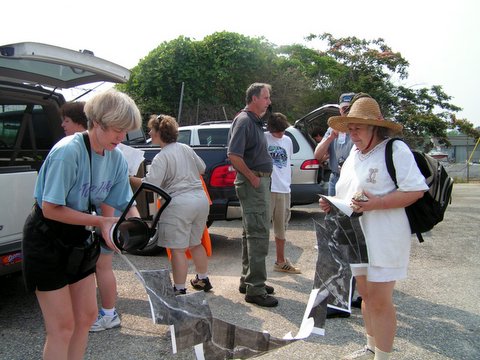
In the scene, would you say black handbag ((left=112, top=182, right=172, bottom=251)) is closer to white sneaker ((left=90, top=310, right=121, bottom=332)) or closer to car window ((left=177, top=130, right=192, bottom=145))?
white sneaker ((left=90, top=310, right=121, bottom=332))

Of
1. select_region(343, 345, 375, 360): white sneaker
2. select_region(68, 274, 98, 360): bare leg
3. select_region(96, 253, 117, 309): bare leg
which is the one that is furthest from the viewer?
select_region(96, 253, 117, 309): bare leg

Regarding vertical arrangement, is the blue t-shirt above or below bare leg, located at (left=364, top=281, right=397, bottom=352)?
above

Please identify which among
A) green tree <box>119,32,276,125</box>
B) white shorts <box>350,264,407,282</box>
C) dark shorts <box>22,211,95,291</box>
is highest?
green tree <box>119,32,276,125</box>

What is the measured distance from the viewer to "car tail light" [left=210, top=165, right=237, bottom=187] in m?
5.81

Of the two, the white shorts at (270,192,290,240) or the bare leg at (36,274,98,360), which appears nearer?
the bare leg at (36,274,98,360)

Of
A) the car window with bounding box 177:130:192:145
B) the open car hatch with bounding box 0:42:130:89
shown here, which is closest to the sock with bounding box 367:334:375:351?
the open car hatch with bounding box 0:42:130:89

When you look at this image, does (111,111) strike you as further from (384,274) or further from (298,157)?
(298,157)

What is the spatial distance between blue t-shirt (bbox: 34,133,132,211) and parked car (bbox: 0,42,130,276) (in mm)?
1295

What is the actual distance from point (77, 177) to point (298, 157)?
599 cm

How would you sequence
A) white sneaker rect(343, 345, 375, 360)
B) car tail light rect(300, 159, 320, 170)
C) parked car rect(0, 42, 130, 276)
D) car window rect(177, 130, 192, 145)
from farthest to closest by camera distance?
car window rect(177, 130, 192, 145), car tail light rect(300, 159, 320, 170), parked car rect(0, 42, 130, 276), white sneaker rect(343, 345, 375, 360)

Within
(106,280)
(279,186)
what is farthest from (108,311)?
(279,186)

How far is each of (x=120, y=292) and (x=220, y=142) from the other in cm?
403

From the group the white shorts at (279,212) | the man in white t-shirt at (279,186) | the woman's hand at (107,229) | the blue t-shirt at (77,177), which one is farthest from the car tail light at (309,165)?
the woman's hand at (107,229)

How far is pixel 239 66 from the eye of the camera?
15.0 meters
